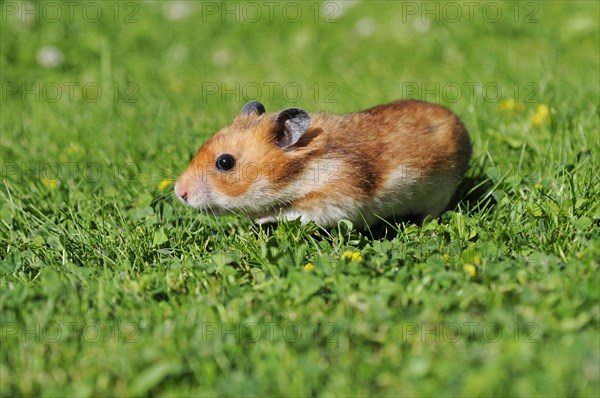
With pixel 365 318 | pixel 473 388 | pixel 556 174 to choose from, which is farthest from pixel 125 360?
pixel 556 174

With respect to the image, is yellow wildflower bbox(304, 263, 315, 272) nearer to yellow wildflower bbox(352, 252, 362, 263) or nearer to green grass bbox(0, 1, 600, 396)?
green grass bbox(0, 1, 600, 396)

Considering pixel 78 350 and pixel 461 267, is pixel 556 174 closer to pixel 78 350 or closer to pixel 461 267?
pixel 461 267

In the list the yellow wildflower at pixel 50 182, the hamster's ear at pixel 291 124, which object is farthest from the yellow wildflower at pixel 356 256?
the yellow wildflower at pixel 50 182

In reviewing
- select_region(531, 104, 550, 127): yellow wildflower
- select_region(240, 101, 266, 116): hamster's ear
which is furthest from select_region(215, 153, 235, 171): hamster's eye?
select_region(531, 104, 550, 127): yellow wildflower

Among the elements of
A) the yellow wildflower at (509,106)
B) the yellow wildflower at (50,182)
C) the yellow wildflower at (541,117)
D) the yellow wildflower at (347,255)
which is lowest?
the yellow wildflower at (50,182)

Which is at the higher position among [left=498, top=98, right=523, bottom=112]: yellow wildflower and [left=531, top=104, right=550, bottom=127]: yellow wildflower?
[left=531, top=104, right=550, bottom=127]: yellow wildflower

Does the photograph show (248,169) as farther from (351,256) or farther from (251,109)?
(351,256)

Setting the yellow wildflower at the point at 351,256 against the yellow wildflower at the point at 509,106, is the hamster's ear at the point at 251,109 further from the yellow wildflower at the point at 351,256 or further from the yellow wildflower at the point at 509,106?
the yellow wildflower at the point at 509,106
